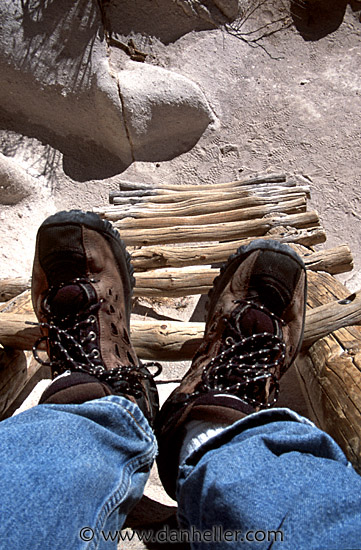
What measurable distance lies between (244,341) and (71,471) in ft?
1.69

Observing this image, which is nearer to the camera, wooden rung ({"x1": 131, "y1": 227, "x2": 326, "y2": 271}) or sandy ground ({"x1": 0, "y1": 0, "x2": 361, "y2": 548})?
wooden rung ({"x1": 131, "y1": 227, "x2": 326, "y2": 271})

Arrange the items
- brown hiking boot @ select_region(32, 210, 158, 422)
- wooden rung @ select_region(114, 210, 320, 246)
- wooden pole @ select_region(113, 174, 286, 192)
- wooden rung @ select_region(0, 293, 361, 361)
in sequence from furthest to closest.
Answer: wooden pole @ select_region(113, 174, 286, 192) → wooden rung @ select_region(114, 210, 320, 246) → wooden rung @ select_region(0, 293, 361, 361) → brown hiking boot @ select_region(32, 210, 158, 422)

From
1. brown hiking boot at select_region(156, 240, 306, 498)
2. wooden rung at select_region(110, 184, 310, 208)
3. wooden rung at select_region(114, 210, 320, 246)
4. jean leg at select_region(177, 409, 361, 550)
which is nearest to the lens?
jean leg at select_region(177, 409, 361, 550)

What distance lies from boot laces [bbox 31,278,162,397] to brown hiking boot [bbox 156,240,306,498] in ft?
0.34

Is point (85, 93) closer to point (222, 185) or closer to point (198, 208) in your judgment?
point (222, 185)

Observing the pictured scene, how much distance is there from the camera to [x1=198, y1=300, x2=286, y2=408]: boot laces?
88 centimetres

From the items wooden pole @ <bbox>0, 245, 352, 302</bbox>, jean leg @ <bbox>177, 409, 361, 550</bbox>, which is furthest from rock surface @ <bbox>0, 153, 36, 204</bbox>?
jean leg @ <bbox>177, 409, 361, 550</bbox>

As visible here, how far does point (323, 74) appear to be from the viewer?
3.24 m

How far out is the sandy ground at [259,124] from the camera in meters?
2.80

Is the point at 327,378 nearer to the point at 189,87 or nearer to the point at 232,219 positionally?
the point at 232,219

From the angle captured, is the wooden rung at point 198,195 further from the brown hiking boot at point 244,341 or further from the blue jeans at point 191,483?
the blue jeans at point 191,483

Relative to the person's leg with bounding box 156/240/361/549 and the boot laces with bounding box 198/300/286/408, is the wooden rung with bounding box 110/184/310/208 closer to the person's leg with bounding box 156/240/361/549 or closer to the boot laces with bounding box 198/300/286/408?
the person's leg with bounding box 156/240/361/549

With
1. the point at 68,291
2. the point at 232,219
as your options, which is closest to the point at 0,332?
the point at 68,291

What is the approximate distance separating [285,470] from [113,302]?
63 cm
